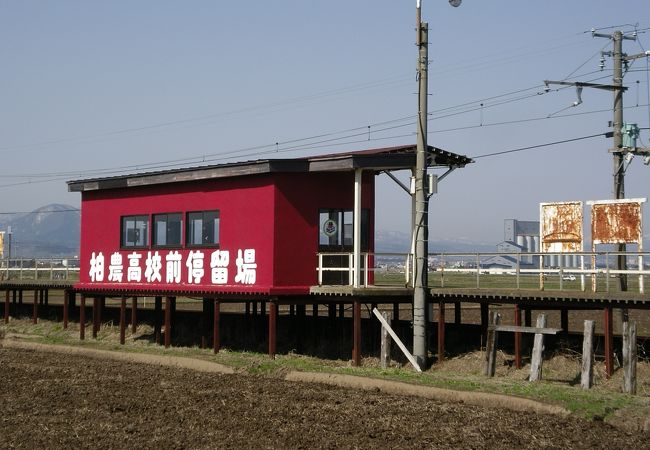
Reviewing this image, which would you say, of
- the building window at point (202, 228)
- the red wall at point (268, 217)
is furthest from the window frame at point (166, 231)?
the building window at point (202, 228)

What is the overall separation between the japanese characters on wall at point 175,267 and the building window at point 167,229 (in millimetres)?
319

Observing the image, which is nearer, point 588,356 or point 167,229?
point 588,356

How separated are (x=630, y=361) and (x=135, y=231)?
744 inches

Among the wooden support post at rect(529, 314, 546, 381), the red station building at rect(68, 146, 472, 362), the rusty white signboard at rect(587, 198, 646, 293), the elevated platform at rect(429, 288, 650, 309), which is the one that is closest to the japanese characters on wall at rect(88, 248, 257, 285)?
the red station building at rect(68, 146, 472, 362)

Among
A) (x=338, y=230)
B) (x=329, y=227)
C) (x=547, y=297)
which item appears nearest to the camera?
(x=547, y=297)

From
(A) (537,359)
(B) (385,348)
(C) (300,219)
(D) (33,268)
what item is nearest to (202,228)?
(C) (300,219)

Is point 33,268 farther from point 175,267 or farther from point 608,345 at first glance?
point 608,345

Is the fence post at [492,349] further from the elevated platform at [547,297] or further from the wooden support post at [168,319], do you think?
the wooden support post at [168,319]

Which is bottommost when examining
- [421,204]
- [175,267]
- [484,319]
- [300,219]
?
[484,319]

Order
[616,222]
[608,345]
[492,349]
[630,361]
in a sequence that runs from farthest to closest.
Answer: [616,222]
[492,349]
[608,345]
[630,361]

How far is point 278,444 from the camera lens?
48.7ft

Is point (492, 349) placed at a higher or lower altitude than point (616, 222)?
lower

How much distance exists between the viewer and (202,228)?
1172 inches

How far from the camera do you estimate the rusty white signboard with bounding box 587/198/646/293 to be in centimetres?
2388
